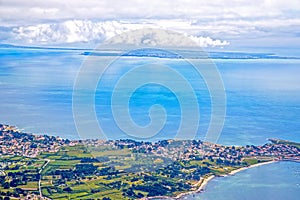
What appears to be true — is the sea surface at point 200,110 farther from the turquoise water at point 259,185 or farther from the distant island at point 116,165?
the distant island at point 116,165

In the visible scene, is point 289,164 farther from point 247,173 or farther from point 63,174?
point 63,174

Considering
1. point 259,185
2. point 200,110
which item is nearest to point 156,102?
point 200,110

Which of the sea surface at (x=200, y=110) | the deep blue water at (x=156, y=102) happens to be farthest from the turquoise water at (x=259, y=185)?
the deep blue water at (x=156, y=102)

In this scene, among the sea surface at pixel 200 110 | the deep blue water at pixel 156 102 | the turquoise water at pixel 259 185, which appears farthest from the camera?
the deep blue water at pixel 156 102

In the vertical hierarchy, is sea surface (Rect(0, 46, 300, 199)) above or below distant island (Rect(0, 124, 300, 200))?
above

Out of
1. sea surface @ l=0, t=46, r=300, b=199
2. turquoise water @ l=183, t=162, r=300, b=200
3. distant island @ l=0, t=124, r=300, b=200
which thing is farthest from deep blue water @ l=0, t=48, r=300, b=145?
turquoise water @ l=183, t=162, r=300, b=200

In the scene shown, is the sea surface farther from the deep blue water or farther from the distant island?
the distant island

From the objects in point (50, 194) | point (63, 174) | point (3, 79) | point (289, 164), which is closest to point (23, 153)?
point (63, 174)

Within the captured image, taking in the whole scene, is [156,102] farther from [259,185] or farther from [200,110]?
[259,185]
